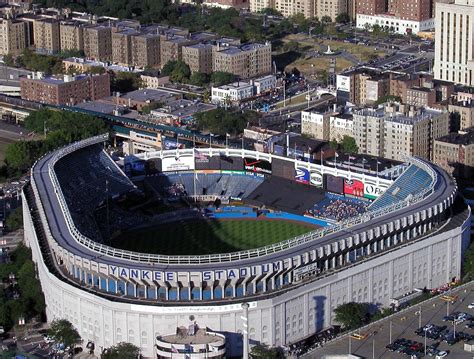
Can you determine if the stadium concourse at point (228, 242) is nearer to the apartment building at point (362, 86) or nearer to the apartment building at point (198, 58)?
the apartment building at point (362, 86)

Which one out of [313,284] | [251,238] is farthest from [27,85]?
[313,284]

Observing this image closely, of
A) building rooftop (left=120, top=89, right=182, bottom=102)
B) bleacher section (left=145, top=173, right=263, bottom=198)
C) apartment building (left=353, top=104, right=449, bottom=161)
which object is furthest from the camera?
building rooftop (left=120, top=89, right=182, bottom=102)

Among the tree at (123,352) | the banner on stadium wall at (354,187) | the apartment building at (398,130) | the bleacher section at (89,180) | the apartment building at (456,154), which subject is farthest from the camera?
the apartment building at (398,130)

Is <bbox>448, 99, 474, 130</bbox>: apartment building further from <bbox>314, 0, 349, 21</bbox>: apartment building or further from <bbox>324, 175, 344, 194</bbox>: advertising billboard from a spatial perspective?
<bbox>314, 0, 349, 21</bbox>: apartment building

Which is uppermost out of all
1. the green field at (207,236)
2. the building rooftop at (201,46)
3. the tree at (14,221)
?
the building rooftop at (201,46)

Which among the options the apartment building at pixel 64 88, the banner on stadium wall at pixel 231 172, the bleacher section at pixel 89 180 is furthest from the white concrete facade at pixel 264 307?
the apartment building at pixel 64 88

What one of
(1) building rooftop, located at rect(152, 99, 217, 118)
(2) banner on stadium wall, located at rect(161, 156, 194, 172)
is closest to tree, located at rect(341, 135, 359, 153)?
(2) banner on stadium wall, located at rect(161, 156, 194, 172)
